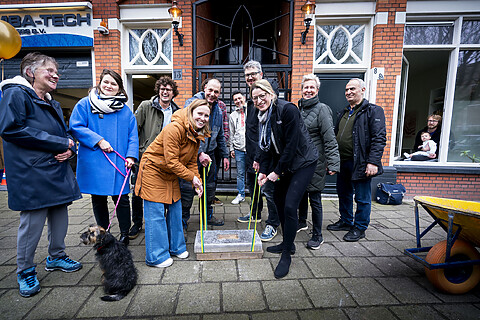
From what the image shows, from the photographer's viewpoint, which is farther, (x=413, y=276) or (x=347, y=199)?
(x=347, y=199)

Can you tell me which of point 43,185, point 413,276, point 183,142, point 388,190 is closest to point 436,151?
point 388,190

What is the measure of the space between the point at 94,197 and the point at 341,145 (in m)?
3.32

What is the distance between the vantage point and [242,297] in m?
2.15

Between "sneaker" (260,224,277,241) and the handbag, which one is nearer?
"sneaker" (260,224,277,241)

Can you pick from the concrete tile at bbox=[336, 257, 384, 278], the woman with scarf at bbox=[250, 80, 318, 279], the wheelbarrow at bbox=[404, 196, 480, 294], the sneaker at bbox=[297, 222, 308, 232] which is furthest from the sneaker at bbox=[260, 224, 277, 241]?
the wheelbarrow at bbox=[404, 196, 480, 294]

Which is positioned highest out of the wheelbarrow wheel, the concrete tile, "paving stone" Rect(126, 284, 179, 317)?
the wheelbarrow wheel

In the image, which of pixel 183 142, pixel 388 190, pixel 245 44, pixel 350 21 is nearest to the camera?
pixel 183 142

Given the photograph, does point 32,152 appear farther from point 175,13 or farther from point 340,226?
point 175,13

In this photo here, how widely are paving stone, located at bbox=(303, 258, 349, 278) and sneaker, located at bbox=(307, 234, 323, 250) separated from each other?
24 centimetres

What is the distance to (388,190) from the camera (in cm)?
510

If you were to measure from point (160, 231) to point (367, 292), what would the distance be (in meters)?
2.12

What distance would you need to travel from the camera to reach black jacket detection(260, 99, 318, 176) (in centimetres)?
246

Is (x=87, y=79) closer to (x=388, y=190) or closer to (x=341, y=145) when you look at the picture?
(x=341, y=145)

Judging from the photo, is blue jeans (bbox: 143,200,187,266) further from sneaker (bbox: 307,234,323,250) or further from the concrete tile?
the concrete tile
